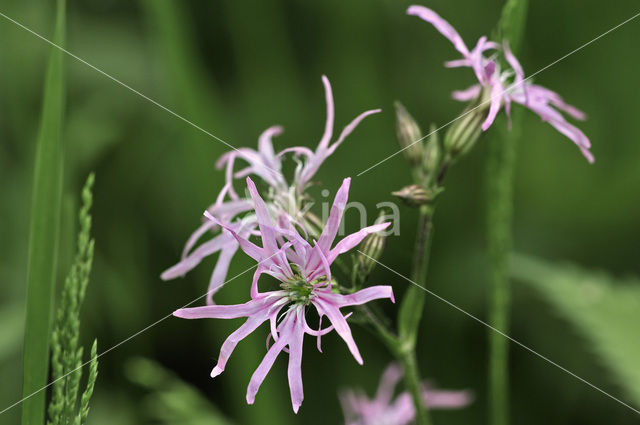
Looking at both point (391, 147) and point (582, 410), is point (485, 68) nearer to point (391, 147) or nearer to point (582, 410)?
point (391, 147)

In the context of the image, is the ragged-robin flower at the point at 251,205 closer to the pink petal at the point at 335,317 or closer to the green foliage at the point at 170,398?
the pink petal at the point at 335,317

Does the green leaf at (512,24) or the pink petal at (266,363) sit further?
the green leaf at (512,24)

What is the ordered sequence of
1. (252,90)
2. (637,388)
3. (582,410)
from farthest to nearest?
(252,90) → (582,410) → (637,388)

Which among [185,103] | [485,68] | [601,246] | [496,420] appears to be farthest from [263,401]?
[601,246]

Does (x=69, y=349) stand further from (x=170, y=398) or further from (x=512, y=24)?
(x=512, y=24)

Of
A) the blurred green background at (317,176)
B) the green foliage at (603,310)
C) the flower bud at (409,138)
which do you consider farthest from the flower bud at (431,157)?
the blurred green background at (317,176)

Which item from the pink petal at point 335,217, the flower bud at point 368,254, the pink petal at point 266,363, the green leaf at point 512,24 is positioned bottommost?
the pink petal at point 266,363

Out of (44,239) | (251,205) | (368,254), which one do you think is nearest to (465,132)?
(368,254)
